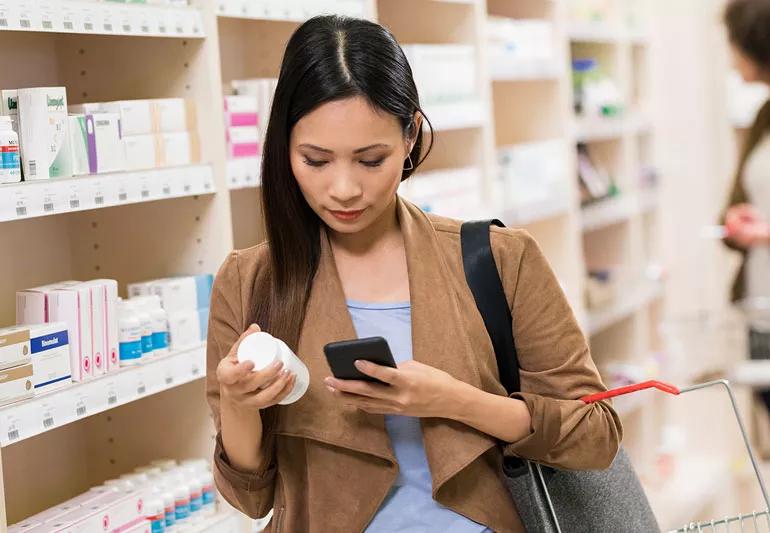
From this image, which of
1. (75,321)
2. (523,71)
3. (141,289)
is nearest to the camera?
(75,321)

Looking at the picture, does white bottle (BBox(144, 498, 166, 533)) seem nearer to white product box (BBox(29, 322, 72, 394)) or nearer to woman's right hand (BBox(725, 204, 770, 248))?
white product box (BBox(29, 322, 72, 394))

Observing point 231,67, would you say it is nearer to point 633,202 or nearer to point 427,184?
point 427,184

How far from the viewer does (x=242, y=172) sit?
2.99 meters

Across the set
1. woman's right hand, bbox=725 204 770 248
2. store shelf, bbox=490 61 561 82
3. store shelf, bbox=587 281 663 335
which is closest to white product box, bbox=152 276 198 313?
store shelf, bbox=490 61 561 82

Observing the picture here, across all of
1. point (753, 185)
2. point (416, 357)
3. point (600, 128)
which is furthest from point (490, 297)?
point (600, 128)

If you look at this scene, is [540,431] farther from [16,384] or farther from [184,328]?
[184,328]

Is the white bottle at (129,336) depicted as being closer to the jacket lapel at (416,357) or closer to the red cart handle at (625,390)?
the jacket lapel at (416,357)

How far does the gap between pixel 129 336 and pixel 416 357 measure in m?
0.97

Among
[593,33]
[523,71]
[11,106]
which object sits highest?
[593,33]

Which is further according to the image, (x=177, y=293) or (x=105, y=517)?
(x=177, y=293)

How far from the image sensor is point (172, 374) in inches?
106

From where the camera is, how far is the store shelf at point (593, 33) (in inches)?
208

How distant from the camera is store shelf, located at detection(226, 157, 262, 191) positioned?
9.65 feet

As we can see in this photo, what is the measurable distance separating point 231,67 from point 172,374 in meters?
1.18
